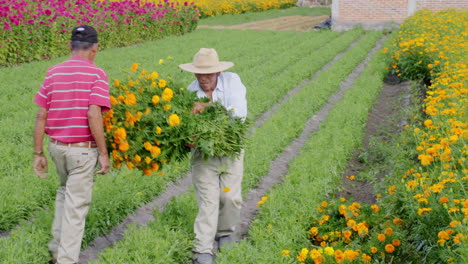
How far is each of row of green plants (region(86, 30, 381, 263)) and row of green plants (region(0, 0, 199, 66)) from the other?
7117 millimetres

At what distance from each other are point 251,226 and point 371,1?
1867 cm

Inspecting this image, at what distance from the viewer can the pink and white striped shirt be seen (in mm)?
3799

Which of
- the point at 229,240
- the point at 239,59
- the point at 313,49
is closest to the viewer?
the point at 229,240

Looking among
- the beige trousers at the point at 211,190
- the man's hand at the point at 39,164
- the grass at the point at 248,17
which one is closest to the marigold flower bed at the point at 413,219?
the beige trousers at the point at 211,190

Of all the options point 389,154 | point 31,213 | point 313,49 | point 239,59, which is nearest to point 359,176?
point 389,154

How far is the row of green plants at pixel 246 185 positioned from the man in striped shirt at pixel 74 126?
0.42 metres

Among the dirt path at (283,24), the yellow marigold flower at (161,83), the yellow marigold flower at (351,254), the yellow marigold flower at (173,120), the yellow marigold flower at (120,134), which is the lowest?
the dirt path at (283,24)

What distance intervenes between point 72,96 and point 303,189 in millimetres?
2630

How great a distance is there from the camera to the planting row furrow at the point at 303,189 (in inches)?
175

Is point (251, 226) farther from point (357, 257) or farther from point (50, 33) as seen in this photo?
point (50, 33)

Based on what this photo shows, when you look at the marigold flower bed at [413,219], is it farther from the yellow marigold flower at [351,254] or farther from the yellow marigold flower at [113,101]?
the yellow marigold flower at [113,101]

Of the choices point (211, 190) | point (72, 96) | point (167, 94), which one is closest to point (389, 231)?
point (211, 190)

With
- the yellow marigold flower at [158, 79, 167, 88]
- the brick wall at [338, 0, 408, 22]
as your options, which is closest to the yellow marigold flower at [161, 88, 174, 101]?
the yellow marigold flower at [158, 79, 167, 88]

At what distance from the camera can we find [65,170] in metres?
4.02
